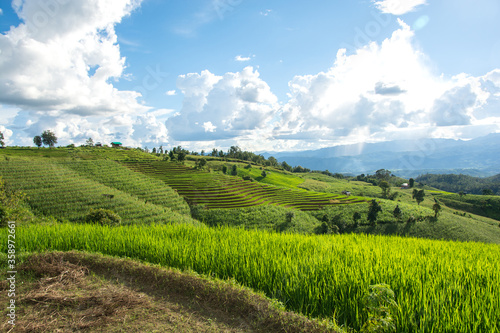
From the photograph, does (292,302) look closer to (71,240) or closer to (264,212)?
(71,240)

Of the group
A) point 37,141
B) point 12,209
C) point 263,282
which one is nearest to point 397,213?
point 263,282

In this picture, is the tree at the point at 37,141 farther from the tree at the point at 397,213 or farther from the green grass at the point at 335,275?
the tree at the point at 397,213

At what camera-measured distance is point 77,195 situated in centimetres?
3888

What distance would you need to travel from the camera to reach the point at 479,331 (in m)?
2.97

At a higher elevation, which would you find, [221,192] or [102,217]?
[102,217]

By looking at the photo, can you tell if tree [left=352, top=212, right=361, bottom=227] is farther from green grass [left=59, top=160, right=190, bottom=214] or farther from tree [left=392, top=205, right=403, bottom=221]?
green grass [left=59, top=160, right=190, bottom=214]

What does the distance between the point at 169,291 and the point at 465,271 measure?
6.27m

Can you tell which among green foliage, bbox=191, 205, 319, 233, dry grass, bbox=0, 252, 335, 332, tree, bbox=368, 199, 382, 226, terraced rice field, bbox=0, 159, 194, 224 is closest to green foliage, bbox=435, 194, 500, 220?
tree, bbox=368, 199, 382, 226

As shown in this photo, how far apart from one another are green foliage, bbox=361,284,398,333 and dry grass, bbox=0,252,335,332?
55 cm

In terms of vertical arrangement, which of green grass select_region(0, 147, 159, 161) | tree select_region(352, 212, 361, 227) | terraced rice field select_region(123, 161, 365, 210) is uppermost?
green grass select_region(0, 147, 159, 161)

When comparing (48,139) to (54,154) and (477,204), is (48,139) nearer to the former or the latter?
(54,154)

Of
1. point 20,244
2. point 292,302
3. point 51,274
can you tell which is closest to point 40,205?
point 20,244

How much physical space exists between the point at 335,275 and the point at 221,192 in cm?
5980

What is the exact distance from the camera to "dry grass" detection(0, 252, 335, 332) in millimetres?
3602
